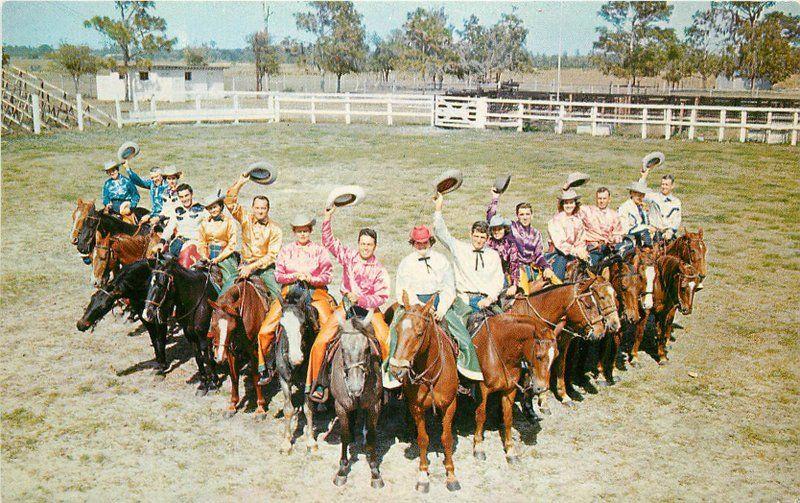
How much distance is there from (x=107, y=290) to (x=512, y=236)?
5.60m

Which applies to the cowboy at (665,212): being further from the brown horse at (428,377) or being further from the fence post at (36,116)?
the fence post at (36,116)

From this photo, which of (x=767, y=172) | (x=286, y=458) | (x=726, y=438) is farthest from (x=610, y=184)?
(x=286, y=458)

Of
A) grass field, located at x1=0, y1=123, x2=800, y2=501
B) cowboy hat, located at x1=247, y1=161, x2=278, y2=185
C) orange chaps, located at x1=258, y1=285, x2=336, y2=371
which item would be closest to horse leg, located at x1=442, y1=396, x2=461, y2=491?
grass field, located at x1=0, y1=123, x2=800, y2=501

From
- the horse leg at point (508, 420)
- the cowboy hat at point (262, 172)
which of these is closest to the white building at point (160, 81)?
the cowboy hat at point (262, 172)

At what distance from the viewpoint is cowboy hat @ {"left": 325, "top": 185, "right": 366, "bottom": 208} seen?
26.5 feet

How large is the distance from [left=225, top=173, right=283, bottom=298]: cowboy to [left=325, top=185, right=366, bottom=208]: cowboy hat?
4.09 feet

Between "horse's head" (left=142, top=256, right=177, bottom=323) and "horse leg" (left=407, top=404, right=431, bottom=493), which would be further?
"horse's head" (left=142, top=256, right=177, bottom=323)

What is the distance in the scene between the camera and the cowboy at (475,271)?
811 centimetres

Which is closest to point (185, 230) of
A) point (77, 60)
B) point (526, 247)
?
point (526, 247)

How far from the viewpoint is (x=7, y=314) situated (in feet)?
39.4

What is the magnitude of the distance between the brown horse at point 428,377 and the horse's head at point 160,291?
12.3 feet

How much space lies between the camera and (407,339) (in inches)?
237

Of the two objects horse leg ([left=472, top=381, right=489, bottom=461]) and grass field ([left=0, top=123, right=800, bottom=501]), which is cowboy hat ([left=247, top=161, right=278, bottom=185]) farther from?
horse leg ([left=472, top=381, right=489, bottom=461])

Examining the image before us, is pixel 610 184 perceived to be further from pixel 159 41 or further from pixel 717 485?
pixel 159 41
